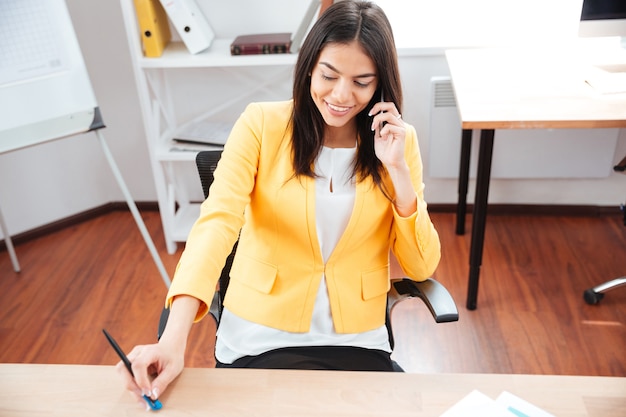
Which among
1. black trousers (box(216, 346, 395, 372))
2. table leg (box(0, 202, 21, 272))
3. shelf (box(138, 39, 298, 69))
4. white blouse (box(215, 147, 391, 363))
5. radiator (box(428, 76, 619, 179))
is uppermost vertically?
shelf (box(138, 39, 298, 69))

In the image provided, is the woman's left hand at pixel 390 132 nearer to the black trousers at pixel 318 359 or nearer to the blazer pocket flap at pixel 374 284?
the blazer pocket flap at pixel 374 284

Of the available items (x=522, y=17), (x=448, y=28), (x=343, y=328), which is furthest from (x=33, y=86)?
(x=522, y=17)

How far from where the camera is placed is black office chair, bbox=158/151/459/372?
4.34 feet

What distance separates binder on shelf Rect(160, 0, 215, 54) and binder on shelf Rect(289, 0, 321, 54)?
1.14 ft

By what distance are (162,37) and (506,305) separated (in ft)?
5.55

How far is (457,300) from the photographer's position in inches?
93.6

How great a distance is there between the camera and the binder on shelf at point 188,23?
7.68 ft

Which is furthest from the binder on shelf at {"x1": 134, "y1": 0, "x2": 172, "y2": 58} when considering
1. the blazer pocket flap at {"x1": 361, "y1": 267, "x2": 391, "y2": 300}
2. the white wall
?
the blazer pocket flap at {"x1": 361, "y1": 267, "x2": 391, "y2": 300}

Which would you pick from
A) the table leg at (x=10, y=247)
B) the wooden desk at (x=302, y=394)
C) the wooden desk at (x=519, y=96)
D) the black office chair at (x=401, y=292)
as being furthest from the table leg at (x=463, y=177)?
the table leg at (x=10, y=247)

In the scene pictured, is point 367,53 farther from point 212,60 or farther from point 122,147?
point 122,147

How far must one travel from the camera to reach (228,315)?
1.39 meters

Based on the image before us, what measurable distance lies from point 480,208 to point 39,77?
58.2 inches

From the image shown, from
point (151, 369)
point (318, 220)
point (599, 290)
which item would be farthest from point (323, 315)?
point (599, 290)

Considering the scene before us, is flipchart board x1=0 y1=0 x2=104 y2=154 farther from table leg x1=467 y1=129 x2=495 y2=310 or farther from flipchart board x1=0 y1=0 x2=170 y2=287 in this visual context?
table leg x1=467 y1=129 x2=495 y2=310
